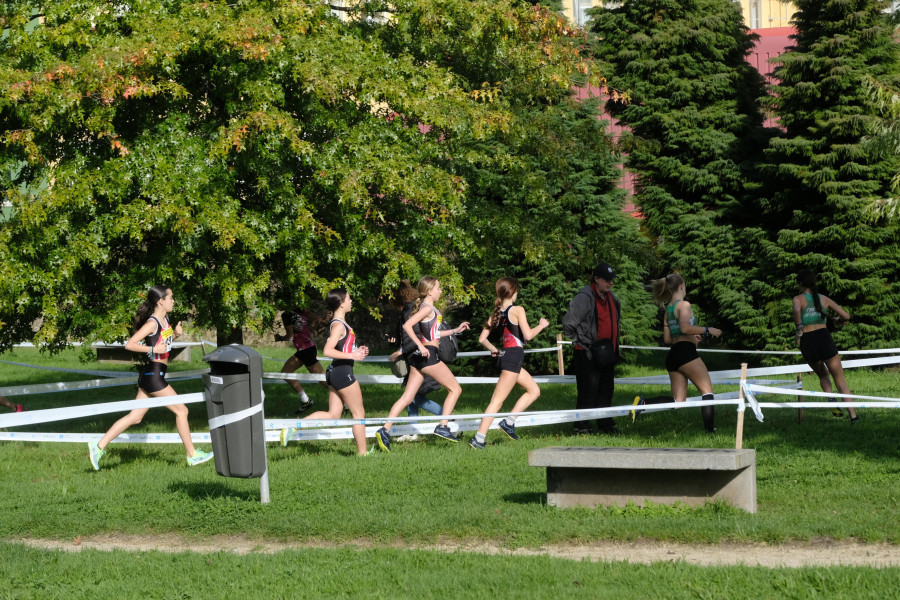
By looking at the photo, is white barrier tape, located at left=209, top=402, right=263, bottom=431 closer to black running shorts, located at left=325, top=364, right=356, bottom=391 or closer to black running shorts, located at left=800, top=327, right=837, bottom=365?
black running shorts, located at left=325, top=364, right=356, bottom=391

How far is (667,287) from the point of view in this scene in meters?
11.0

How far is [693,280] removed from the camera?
78.1 feet

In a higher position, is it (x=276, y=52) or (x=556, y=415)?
(x=276, y=52)

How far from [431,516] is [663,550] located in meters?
1.68

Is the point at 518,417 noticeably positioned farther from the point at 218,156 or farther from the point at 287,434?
the point at 218,156

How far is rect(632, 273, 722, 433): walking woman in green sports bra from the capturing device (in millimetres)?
10734

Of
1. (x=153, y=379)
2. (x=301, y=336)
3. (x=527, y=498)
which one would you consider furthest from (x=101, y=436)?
(x=301, y=336)

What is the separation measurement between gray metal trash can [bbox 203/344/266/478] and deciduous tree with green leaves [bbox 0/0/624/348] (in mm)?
3783

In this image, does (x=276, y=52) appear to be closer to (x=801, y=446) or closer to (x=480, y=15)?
(x=480, y=15)

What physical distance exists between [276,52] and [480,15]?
3.06 m

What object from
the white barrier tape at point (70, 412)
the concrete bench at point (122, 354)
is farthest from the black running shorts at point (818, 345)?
the concrete bench at point (122, 354)

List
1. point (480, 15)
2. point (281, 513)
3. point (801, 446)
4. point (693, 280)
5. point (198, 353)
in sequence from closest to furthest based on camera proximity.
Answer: point (281, 513) < point (801, 446) < point (480, 15) < point (693, 280) < point (198, 353)

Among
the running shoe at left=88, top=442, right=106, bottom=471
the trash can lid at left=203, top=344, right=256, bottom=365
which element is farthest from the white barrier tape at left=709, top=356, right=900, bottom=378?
the running shoe at left=88, top=442, right=106, bottom=471

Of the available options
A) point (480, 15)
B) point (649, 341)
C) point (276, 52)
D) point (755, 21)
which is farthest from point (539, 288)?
point (755, 21)
